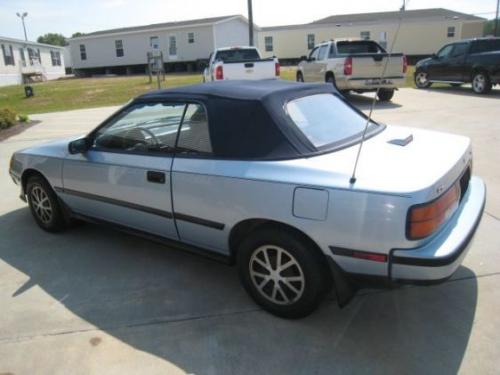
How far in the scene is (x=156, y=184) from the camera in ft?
11.4

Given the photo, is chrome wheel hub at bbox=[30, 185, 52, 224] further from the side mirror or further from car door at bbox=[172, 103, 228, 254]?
car door at bbox=[172, 103, 228, 254]

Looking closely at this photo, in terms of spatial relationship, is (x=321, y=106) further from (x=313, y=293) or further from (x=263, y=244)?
(x=313, y=293)

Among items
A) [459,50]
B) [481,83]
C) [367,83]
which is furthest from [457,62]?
[367,83]

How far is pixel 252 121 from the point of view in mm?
3088

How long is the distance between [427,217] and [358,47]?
496 inches

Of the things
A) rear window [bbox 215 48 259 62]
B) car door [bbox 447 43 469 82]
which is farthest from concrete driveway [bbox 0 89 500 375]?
car door [bbox 447 43 469 82]

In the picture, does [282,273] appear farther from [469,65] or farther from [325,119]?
[469,65]

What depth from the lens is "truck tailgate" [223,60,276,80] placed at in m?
13.3

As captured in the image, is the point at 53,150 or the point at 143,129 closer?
the point at 143,129

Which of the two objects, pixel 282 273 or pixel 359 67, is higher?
pixel 359 67

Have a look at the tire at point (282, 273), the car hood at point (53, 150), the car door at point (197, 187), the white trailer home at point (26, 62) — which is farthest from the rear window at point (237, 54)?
the white trailer home at point (26, 62)

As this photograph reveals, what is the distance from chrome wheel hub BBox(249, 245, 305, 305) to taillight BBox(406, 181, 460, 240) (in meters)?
0.75

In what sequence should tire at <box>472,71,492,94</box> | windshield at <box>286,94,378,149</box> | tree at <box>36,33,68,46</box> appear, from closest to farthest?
windshield at <box>286,94,378,149</box>
tire at <box>472,71,492,94</box>
tree at <box>36,33,68,46</box>

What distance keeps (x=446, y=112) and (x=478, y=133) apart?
2856 mm
